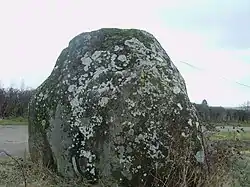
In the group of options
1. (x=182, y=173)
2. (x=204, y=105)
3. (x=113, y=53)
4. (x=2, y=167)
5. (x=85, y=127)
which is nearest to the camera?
(x=182, y=173)

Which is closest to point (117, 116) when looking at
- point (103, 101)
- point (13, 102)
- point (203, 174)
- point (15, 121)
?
point (103, 101)

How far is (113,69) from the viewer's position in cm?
615

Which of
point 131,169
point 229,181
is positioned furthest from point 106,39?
point 229,181

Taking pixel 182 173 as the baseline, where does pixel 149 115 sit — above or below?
above

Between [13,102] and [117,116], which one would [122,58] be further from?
[13,102]

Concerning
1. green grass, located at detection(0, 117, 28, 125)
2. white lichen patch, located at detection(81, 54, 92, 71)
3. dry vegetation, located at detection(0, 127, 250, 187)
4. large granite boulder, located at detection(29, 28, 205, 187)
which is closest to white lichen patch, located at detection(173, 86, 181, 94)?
large granite boulder, located at detection(29, 28, 205, 187)

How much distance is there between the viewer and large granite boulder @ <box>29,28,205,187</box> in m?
5.57

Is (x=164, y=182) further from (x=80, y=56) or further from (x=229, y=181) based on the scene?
(x=80, y=56)

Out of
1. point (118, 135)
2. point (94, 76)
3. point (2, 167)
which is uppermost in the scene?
point (94, 76)

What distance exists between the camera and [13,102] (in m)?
24.2

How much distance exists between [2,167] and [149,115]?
2.90 m

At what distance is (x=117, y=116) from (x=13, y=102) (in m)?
19.2

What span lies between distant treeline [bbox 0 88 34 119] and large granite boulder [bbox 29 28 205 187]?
1750cm

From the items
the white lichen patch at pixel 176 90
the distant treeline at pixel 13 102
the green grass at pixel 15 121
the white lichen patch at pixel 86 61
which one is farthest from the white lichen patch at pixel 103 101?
the distant treeline at pixel 13 102
